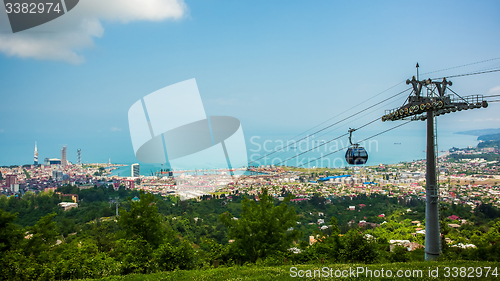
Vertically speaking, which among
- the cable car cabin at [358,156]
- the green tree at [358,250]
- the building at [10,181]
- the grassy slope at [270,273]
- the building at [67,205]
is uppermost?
the cable car cabin at [358,156]

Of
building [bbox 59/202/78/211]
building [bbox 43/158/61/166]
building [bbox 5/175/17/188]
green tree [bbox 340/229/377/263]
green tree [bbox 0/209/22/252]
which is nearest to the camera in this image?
green tree [bbox 340/229/377/263]

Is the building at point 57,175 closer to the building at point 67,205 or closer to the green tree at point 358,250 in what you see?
the building at point 67,205

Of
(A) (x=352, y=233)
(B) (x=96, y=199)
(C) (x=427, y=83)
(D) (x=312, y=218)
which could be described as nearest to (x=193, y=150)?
(A) (x=352, y=233)

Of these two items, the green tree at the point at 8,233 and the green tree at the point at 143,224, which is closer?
the green tree at the point at 8,233

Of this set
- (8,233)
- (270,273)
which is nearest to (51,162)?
(8,233)

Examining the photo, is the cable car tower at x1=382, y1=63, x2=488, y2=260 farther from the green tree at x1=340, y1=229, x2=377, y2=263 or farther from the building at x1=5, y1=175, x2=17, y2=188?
the building at x1=5, y1=175, x2=17, y2=188

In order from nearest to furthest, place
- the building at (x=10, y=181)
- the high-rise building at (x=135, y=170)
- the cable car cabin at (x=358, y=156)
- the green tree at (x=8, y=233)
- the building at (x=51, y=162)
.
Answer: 1. the green tree at (x=8, y=233)
2. the cable car cabin at (x=358, y=156)
3. the building at (x=10, y=181)
4. the high-rise building at (x=135, y=170)
5. the building at (x=51, y=162)

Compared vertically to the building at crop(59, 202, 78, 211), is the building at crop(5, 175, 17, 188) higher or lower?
higher

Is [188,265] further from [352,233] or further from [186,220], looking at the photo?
[186,220]

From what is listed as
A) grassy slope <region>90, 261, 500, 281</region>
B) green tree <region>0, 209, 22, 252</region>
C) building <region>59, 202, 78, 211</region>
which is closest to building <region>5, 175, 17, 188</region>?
building <region>59, 202, 78, 211</region>

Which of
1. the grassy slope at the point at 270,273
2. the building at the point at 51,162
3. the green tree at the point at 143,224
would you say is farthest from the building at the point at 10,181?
the grassy slope at the point at 270,273
